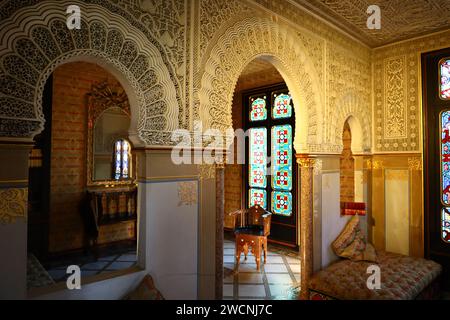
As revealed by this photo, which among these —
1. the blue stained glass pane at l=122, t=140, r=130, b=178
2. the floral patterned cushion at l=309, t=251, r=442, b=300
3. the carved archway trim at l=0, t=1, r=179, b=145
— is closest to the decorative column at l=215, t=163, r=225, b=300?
the carved archway trim at l=0, t=1, r=179, b=145

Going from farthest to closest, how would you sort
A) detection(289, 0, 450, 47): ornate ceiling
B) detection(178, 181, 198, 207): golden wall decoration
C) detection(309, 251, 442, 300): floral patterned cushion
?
detection(289, 0, 450, 47): ornate ceiling
detection(309, 251, 442, 300): floral patterned cushion
detection(178, 181, 198, 207): golden wall decoration

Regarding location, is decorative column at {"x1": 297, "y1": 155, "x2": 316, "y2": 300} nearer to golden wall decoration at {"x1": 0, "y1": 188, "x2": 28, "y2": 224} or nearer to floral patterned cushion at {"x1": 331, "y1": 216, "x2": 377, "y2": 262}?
floral patterned cushion at {"x1": 331, "y1": 216, "x2": 377, "y2": 262}

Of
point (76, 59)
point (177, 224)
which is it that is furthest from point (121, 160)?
point (76, 59)

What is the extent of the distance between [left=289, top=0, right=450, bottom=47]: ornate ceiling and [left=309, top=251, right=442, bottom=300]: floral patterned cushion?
3321 mm

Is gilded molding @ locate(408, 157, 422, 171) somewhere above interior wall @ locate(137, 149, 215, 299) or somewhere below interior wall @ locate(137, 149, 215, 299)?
above

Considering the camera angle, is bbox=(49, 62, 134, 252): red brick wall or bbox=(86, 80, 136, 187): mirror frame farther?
bbox=(86, 80, 136, 187): mirror frame

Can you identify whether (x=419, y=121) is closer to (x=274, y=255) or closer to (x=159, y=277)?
(x=274, y=255)

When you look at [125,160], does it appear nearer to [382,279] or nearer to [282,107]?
[282,107]

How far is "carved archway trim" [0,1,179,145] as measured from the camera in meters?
1.82

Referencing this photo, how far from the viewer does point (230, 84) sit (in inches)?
114

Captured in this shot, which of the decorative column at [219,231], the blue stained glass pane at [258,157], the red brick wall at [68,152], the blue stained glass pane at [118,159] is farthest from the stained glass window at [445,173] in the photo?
the red brick wall at [68,152]

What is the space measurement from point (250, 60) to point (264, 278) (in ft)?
10.7

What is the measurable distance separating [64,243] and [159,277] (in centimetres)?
347

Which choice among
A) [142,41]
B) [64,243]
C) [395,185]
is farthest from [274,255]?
[142,41]
